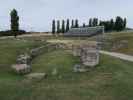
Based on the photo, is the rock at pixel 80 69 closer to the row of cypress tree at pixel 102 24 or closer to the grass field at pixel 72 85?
the grass field at pixel 72 85

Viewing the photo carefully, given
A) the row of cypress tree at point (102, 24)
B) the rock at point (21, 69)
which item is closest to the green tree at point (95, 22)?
the row of cypress tree at point (102, 24)

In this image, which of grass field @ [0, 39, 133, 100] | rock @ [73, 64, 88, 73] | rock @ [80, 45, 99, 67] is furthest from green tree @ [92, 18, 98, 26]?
rock @ [73, 64, 88, 73]

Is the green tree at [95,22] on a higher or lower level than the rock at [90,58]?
higher

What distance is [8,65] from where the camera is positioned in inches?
691

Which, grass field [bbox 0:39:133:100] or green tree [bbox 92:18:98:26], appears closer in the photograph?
grass field [bbox 0:39:133:100]

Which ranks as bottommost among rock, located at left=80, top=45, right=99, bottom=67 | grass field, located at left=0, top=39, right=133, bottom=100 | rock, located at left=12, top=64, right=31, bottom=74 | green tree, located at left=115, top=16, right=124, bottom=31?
grass field, located at left=0, top=39, right=133, bottom=100

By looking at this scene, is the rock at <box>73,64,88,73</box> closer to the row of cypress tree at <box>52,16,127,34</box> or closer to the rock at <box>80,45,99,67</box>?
the rock at <box>80,45,99,67</box>

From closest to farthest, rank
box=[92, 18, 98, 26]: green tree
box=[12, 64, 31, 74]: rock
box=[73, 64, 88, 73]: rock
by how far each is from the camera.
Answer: box=[73, 64, 88, 73]: rock → box=[12, 64, 31, 74]: rock → box=[92, 18, 98, 26]: green tree

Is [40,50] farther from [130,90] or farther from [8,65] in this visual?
[130,90]

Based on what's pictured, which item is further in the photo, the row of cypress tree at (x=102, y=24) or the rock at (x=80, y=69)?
the row of cypress tree at (x=102, y=24)

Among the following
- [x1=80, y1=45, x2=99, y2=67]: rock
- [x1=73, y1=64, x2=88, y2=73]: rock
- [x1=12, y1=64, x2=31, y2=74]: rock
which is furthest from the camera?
[x1=80, y1=45, x2=99, y2=67]: rock

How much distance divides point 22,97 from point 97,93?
350 centimetres

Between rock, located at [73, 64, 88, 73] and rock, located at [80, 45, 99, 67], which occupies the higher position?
rock, located at [80, 45, 99, 67]

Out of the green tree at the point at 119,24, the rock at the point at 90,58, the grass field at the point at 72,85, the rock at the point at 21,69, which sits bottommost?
the grass field at the point at 72,85
